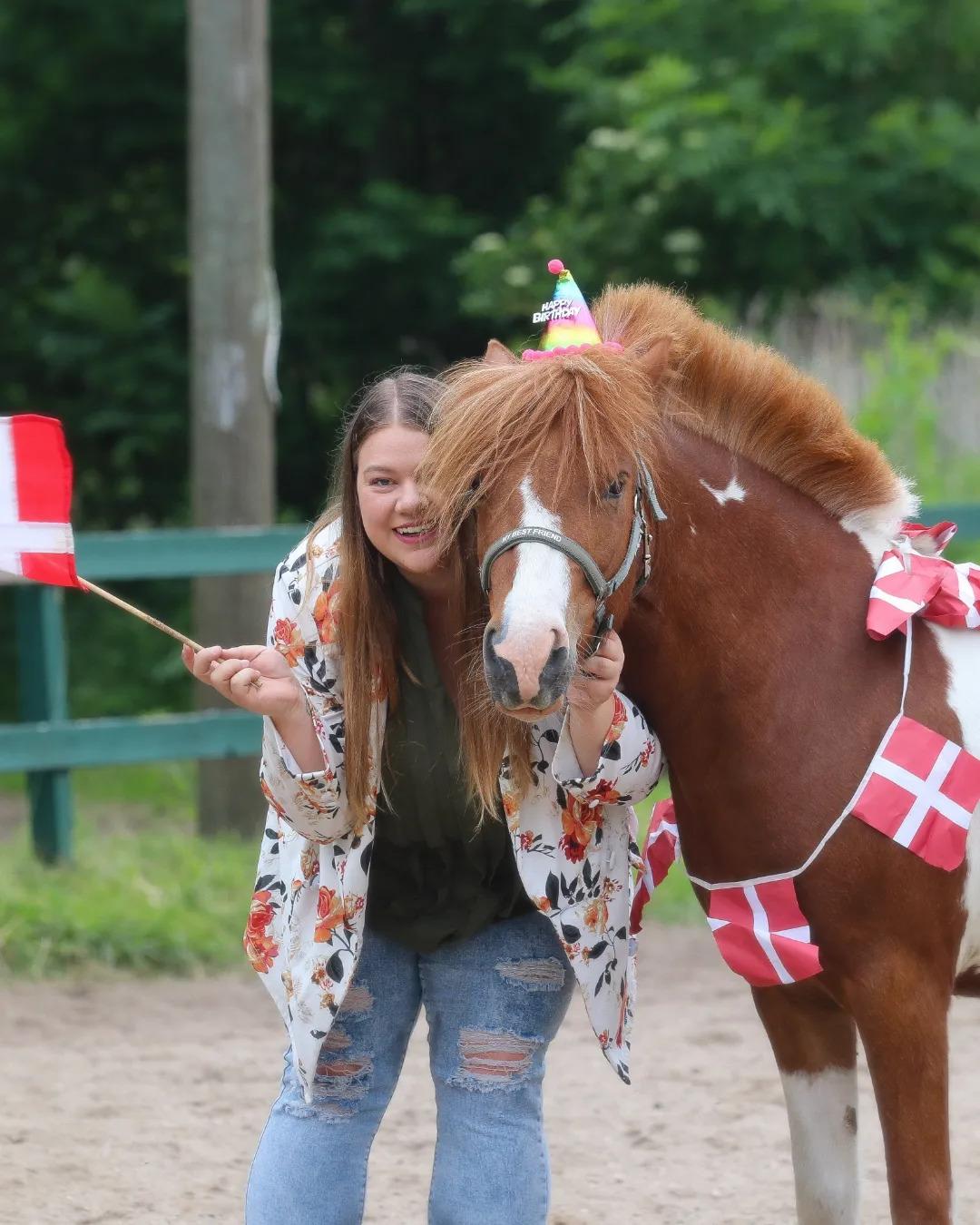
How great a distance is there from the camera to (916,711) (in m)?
2.47

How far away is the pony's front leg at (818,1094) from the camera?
263cm

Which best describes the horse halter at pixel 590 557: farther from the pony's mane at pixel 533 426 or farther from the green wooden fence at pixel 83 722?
the green wooden fence at pixel 83 722

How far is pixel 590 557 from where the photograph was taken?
2.10 meters

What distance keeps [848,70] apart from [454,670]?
24.6ft

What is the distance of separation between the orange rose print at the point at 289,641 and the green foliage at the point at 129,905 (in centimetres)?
271

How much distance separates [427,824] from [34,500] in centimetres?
83

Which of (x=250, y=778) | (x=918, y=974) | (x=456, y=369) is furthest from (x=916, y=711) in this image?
(x=250, y=778)

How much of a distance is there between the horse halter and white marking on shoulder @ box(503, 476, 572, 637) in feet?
0.03

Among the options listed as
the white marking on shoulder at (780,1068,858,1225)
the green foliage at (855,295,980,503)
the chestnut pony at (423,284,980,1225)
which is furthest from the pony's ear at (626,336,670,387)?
the green foliage at (855,295,980,503)

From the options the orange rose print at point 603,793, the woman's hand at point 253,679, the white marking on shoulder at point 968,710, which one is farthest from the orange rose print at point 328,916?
the white marking on shoulder at point 968,710

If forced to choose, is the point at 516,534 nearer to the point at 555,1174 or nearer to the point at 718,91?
the point at 555,1174

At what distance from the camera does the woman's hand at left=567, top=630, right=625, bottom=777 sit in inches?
85.7

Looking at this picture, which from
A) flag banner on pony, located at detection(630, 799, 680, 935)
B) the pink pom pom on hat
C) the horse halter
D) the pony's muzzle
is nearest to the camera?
the pony's muzzle

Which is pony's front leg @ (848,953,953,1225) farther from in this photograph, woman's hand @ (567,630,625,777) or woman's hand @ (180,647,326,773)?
woman's hand @ (180,647,326,773)
